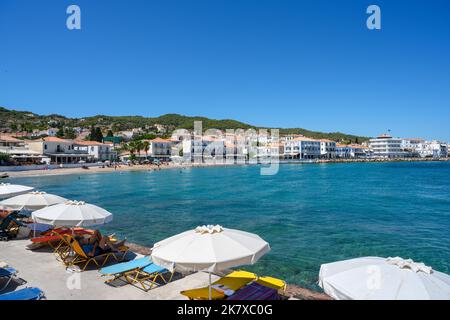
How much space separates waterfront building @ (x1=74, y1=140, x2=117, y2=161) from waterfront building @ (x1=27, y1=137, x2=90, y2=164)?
2751mm

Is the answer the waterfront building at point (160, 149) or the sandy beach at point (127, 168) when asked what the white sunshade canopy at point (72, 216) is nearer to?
the sandy beach at point (127, 168)

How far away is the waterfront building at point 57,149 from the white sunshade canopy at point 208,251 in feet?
215

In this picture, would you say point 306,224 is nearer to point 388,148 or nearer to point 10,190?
point 10,190

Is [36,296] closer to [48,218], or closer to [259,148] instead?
[48,218]

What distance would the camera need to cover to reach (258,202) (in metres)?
25.8

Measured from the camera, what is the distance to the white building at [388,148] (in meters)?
149

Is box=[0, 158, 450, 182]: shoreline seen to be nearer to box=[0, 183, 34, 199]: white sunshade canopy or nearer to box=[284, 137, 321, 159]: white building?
box=[284, 137, 321, 159]: white building

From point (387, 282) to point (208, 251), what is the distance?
248 centimetres

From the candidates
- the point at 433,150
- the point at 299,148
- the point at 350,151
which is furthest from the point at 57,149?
the point at 433,150

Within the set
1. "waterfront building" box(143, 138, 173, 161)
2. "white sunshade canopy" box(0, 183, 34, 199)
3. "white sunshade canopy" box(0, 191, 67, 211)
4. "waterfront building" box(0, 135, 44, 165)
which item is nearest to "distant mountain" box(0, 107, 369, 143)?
"waterfront building" box(143, 138, 173, 161)

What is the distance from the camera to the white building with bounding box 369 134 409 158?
5876 inches

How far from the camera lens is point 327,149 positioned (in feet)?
437

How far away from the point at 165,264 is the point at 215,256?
82cm
